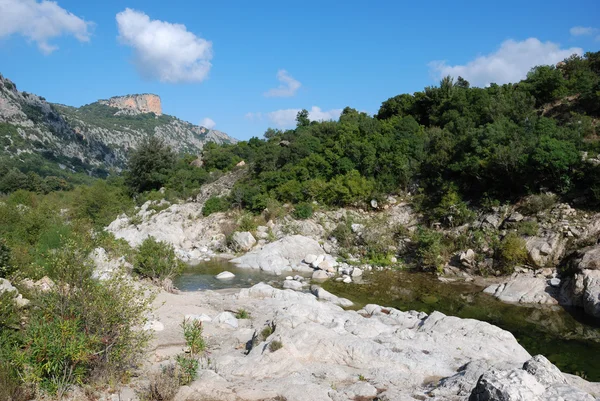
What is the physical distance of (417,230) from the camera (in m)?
32.2

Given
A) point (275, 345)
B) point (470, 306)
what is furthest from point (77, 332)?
point (470, 306)

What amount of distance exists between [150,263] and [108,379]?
45.0 feet

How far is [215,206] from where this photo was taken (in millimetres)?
42625

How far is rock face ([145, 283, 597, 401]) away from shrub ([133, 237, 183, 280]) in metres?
6.24

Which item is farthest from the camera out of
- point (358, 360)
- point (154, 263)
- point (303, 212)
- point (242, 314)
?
point (303, 212)

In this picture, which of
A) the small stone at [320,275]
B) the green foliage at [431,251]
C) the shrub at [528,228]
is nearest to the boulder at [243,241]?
the small stone at [320,275]

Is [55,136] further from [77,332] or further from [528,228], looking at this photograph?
[77,332]

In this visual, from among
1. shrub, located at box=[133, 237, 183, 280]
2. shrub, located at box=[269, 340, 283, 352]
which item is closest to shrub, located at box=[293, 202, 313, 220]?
shrub, located at box=[133, 237, 183, 280]

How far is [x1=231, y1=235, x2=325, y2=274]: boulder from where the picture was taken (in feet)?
97.0

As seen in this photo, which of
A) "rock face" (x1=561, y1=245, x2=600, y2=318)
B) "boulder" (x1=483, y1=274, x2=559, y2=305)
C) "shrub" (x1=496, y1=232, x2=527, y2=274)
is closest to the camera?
"rock face" (x1=561, y1=245, x2=600, y2=318)

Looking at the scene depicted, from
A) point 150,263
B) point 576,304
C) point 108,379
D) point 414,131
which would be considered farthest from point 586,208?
point 108,379

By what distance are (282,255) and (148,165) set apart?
31.4m

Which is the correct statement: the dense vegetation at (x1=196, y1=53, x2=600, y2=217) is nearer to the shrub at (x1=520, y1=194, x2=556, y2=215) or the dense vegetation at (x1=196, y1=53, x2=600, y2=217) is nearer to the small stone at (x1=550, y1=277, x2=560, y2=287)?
the shrub at (x1=520, y1=194, x2=556, y2=215)

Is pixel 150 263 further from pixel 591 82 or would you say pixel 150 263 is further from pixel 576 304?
pixel 591 82
